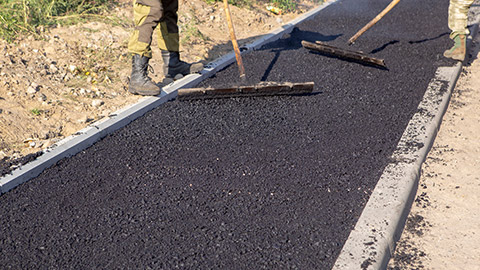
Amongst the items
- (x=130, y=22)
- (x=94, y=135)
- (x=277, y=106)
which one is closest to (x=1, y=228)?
(x=94, y=135)

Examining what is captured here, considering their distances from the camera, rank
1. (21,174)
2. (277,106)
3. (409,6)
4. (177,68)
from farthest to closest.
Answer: (409,6) < (177,68) < (277,106) < (21,174)

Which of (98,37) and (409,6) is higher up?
(98,37)

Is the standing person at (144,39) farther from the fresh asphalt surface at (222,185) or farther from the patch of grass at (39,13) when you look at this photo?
the patch of grass at (39,13)

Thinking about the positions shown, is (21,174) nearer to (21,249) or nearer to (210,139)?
(21,249)

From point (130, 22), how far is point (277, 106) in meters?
2.80

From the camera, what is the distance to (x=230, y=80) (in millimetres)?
5395

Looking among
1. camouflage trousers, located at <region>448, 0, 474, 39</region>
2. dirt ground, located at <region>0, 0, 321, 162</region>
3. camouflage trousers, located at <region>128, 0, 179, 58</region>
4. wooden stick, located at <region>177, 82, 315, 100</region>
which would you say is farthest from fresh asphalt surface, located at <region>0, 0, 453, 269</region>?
camouflage trousers, located at <region>448, 0, 474, 39</region>

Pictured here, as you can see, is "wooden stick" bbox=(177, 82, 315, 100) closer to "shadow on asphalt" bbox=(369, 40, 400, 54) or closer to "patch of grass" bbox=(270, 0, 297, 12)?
"shadow on asphalt" bbox=(369, 40, 400, 54)

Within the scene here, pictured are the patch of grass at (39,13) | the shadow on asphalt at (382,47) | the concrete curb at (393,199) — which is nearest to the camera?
the concrete curb at (393,199)

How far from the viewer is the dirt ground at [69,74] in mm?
4137

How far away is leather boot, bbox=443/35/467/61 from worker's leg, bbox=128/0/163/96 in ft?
12.2

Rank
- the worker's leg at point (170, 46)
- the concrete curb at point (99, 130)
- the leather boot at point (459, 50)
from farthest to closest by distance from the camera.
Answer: the leather boot at point (459, 50) < the worker's leg at point (170, 46) < the concrete curb at point (99, 130)

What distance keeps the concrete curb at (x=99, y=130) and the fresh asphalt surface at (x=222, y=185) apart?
73 mm

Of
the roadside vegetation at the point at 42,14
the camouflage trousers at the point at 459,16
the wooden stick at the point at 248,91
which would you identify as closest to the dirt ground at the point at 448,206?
the wooden stick at the point at 248,91
